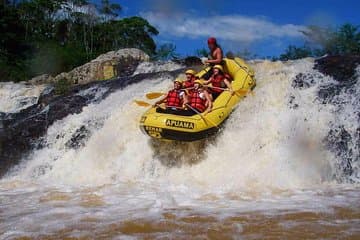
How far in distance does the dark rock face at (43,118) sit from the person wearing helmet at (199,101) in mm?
2019

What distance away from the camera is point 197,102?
744 cm

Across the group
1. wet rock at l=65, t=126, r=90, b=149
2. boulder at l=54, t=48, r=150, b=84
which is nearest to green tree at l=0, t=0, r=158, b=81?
boulder at l=54, t=48, r=150, b=84

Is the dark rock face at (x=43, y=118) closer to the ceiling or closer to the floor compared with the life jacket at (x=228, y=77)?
closer to the floor

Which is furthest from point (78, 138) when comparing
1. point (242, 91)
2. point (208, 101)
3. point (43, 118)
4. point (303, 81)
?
point (303, 81)

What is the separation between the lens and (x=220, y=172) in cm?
701

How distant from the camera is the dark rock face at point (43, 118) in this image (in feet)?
28.5

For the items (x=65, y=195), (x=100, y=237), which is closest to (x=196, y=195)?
(x=65, y=195)

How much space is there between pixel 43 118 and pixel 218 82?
3412mm

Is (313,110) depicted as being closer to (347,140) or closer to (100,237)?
(347,140)

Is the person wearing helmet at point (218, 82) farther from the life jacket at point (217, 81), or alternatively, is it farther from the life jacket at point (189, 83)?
the life jacket at point (189, 83)

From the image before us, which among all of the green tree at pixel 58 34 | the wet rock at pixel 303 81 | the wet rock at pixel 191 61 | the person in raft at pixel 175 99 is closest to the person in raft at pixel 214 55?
the person in raft at pixel 175 99

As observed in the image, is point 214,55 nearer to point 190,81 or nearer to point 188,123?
point 190,81

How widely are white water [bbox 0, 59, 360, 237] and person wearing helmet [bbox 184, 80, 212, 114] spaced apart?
1.40 ft

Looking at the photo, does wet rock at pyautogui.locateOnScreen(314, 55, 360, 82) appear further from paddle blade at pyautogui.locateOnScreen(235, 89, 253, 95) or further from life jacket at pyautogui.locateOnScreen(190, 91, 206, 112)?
life jacket at pyautogui.locateOnScreen(190, 91, 206, 112)
